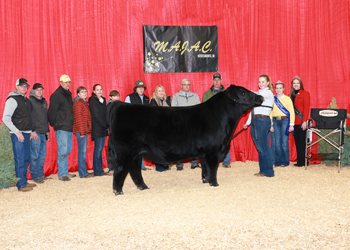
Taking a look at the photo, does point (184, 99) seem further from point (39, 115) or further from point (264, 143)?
point (39, 115)

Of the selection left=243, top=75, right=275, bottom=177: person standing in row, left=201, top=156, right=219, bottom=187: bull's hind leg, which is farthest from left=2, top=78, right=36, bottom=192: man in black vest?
left=243, top=75, right=275, bottom=177: person standing in row

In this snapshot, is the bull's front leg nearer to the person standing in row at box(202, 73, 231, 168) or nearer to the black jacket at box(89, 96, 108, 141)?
the person standing in row at box(202, 73, 231, 168)

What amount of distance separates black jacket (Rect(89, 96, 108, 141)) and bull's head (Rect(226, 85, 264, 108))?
7.53 feet

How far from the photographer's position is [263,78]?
15.3ft

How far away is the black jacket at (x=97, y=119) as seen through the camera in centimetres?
521

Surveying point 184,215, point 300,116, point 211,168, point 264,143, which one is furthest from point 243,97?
point 300,116

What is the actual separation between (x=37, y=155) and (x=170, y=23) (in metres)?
3.71

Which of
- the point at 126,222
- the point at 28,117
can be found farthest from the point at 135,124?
the point at 28,117

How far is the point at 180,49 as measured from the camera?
6.39 m

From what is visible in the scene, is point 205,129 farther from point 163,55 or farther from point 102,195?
point 163,55

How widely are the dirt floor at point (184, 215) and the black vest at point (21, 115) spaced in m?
0.99

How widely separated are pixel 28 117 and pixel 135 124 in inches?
71.3

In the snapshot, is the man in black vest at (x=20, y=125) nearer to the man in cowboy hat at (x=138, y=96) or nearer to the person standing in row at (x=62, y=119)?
the person standing in row at (x=62, y=119)

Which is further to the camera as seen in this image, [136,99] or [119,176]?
[136,99]
